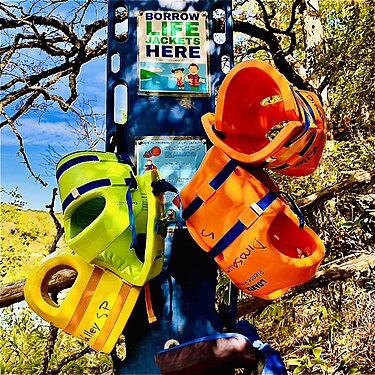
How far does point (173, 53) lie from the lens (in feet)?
5.19

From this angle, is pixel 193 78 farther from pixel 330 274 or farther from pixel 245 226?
pixel 330 274

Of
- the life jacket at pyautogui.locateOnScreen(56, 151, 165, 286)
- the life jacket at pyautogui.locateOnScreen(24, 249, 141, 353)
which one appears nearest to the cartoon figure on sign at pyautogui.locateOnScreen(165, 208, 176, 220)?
the life jacket at pyautogui.locateOnScreen(56, 151, 165, 286)

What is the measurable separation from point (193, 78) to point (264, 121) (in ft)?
1.06

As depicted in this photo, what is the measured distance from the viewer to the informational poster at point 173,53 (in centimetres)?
156

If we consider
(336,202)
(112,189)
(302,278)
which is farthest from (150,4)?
(336,202)

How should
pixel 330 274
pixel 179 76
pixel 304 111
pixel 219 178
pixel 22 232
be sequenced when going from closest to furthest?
pixel 304 111 < pixel 219 178 < pixel 179 76 < pixel 330 274 < pixel 22 232

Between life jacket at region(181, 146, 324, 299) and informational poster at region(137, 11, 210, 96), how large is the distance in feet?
1.17

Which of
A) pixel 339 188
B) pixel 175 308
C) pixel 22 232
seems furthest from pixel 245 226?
pixel 22 232

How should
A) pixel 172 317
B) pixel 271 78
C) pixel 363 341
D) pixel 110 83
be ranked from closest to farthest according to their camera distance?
pixel 271 78 < pixel 172 317 < pixel 110 83 < pixel 363 341

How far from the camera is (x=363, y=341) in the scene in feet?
8.39

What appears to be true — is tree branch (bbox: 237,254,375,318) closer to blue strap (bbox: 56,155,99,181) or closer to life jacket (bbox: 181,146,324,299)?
life jacket (bbox: 181,146,324,299)

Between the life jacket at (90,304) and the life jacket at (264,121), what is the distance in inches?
18.3

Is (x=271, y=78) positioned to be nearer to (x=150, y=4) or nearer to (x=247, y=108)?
(x=247, y=108)

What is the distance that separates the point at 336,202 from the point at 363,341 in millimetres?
753
